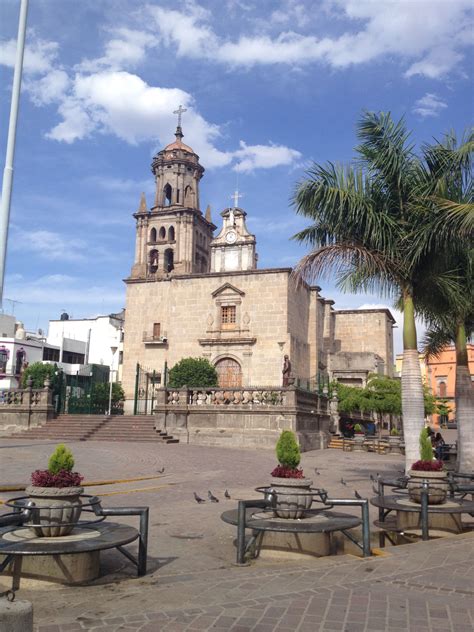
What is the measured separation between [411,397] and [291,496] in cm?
555

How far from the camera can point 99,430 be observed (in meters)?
25.8

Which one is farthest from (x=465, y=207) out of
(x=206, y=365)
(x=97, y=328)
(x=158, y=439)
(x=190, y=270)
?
(x=97, y=328)

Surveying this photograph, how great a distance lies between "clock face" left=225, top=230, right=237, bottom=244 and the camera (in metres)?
44.8

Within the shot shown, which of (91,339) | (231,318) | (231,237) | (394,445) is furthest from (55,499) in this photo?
(91,339)

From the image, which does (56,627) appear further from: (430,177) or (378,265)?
(430,177)

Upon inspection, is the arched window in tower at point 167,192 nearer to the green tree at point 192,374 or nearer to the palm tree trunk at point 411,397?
the green tree at point 192,374

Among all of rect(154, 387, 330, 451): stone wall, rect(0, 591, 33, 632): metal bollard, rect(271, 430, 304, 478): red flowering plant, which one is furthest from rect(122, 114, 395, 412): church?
rect(0, 591, 33, 632): metal bollard

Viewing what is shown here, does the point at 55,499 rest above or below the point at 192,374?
below

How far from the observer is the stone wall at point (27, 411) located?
2711 cm

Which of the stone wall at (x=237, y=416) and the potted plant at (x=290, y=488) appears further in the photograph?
the stone wall at (x=237, y=416)

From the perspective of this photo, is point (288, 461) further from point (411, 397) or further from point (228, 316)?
point (228, 316)

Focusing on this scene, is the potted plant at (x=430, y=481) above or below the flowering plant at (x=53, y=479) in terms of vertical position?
below

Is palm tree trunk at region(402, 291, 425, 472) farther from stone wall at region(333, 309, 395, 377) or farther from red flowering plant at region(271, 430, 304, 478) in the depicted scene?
stone wall at region(333, 309, 395, 377)

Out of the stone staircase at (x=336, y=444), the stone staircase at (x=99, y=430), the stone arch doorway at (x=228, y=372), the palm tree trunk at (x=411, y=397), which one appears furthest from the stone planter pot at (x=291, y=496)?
the stone arch doorway at (x=228, y=372)
